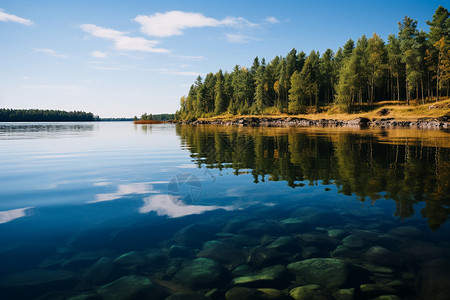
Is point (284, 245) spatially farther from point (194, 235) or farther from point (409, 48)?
point (409, 48)

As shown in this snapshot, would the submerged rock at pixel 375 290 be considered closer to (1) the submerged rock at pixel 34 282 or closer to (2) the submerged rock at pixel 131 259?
(2) the submerged rock at pixel 131 259

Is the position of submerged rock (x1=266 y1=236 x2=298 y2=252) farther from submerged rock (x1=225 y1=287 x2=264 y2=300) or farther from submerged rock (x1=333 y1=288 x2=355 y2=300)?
submerged rock (x1=225 y1=287 x2=264 y2=300)

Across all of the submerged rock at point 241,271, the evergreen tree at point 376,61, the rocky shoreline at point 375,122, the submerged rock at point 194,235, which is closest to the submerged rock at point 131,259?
the submerged rock at point 194,235

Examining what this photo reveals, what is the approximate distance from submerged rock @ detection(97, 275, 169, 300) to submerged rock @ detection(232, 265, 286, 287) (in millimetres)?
1259

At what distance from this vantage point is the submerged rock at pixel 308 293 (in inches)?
158

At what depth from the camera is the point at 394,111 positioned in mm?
70250

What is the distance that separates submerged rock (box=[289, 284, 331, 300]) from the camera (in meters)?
4.01

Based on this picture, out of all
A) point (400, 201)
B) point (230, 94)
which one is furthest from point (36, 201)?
point (230, 94)

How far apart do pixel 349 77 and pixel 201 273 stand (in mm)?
85663

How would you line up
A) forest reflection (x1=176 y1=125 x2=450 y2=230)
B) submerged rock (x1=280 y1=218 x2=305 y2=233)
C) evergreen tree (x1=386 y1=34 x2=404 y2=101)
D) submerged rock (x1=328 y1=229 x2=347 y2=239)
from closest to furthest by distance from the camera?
submerged rock (x1=328 y1=229 x2=347 y2=239) < submerged rock (x1=280 y1=218 x2=305 y2=233) < forest reflection (x1=176 y1=125 x2=450 y2=230) < evergreen tree (x1=386 y1=34 x2=404 y2=101)

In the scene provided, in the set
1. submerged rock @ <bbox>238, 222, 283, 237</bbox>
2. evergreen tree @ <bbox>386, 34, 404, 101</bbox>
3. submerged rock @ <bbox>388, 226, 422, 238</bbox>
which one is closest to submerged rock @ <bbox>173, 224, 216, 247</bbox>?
submerged rock @ <bbox>238, 222, 283, 237</bbox>

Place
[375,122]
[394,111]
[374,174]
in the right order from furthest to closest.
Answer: [394,111]
[375,122]
[374,174]

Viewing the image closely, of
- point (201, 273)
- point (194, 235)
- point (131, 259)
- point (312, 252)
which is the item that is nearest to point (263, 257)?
point (312, 252)

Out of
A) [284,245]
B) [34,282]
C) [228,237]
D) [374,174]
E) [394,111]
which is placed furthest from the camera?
[394,111]
